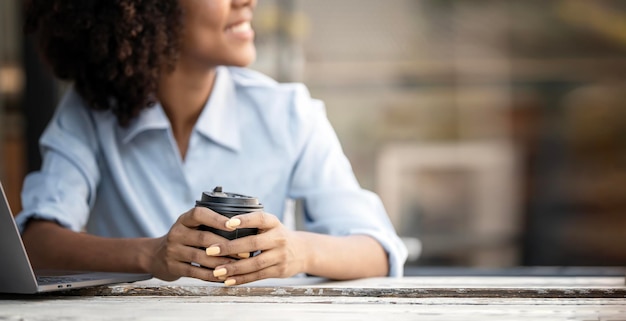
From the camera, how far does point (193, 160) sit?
1885 mm

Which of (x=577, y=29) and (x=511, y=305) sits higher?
(x=577, y=29)

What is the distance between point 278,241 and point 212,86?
669 millimetres

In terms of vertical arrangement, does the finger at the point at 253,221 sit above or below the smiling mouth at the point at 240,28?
below

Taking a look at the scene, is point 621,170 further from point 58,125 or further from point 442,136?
point 58,125

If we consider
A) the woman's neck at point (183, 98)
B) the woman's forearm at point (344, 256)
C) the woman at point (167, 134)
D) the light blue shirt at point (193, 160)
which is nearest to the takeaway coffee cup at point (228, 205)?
the woman's forearm at point (344, 256)

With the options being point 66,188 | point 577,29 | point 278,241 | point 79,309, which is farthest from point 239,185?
point 577,29

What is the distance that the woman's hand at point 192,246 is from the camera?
1294mm

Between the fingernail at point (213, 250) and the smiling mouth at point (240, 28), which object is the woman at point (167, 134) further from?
the fingernail at point (213, 250)

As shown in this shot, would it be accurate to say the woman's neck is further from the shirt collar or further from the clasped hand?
the clasped hand

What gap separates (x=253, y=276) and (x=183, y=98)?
2.28 feet

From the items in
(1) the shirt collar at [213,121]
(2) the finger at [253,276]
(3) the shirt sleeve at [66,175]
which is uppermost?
(1) the shirt collar at [213,121]

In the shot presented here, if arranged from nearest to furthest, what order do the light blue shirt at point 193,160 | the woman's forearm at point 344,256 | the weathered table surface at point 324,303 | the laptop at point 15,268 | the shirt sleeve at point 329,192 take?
the weathered table surface at point 324,303, the laptop at point 15,268, the woman's forearm at point 344,256, the shirt sleeve at point 329,192, the light blue shirt at point 193,160

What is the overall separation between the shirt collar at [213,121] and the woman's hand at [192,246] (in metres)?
0.49

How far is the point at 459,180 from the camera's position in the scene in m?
4.90
